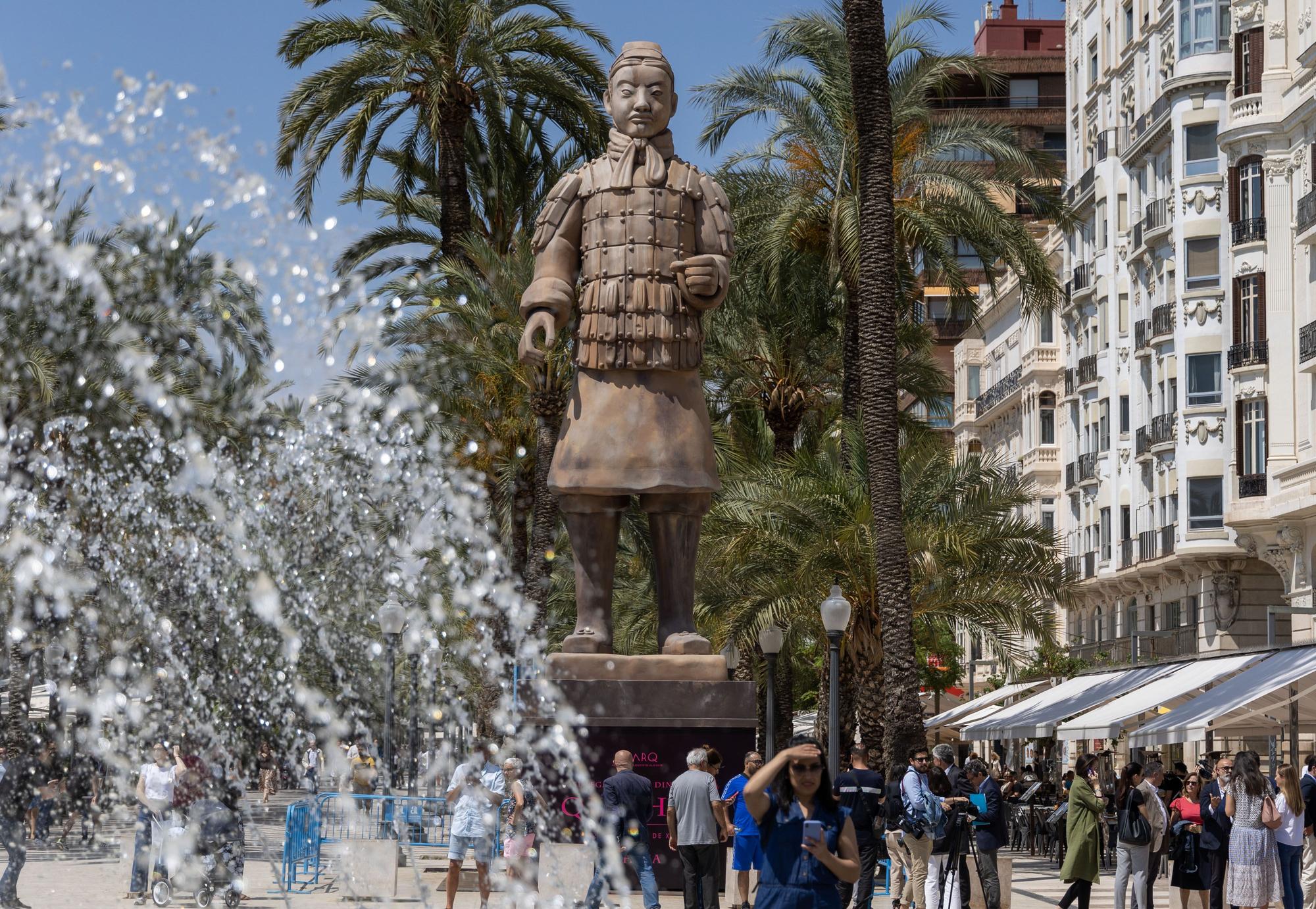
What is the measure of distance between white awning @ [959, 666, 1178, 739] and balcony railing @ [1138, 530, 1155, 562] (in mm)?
12654

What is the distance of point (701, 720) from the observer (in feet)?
36.2

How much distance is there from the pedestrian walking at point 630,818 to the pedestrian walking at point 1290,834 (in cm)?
505

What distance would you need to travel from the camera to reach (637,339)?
11133mm

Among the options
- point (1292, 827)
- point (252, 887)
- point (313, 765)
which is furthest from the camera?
point (313, 765)

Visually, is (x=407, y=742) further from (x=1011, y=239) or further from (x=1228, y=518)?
(x=1228, y=518)

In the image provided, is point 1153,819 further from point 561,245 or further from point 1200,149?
point 1200,149

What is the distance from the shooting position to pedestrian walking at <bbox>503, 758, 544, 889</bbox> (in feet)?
35.7

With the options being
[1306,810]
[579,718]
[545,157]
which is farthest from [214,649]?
[545,157]

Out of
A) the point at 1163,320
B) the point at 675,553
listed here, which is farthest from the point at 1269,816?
the point at 1163,320

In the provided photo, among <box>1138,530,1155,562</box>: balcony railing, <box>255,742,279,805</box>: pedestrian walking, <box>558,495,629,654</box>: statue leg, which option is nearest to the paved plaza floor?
<box>255,742,279,805</box>: pedestrian walking

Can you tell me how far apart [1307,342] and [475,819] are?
2739 centimetres

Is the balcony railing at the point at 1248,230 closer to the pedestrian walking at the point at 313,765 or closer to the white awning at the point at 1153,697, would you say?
the white awning at the point at 1153,697

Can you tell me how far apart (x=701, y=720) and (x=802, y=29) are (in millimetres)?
17741

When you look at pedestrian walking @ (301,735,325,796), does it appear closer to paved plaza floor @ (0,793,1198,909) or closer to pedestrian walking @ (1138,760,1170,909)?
paved plaza floor @ (0,793,1198,909)
